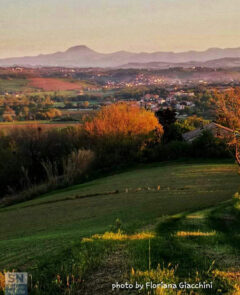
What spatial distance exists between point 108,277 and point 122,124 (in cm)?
4505

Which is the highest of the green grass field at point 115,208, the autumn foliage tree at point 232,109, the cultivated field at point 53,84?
the cultivated field at point 53,84

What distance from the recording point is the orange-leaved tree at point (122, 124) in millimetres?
50634

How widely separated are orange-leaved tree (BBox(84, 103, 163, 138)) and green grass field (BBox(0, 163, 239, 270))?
18.3 meters

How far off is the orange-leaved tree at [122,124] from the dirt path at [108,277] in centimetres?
4382

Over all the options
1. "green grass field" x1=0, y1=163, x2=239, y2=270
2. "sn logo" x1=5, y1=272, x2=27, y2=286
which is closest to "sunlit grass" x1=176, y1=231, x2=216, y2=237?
"green grass field" x1=0, y1=163, x2=239, y2=270

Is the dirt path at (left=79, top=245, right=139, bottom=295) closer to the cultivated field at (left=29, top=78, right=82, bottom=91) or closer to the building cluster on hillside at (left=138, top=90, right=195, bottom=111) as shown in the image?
the building cluster on hillside at (left=138, top=90, right=195, bottom=111)

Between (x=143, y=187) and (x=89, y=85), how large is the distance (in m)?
168

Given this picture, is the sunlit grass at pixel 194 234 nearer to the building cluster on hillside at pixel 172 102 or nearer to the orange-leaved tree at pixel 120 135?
the orange-leaved tree at pixel 120 135

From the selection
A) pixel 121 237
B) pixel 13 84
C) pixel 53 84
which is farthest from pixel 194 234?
pixel 13 84

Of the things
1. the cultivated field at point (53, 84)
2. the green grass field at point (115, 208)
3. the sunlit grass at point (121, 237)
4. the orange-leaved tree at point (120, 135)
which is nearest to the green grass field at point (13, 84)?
the cultivated field at point (53, 84)

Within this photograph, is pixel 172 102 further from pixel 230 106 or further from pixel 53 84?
pixel 230 106

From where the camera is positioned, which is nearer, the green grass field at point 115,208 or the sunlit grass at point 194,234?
the sunlit grass at point 194,234

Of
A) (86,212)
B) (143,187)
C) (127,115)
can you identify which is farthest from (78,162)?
(86,212)

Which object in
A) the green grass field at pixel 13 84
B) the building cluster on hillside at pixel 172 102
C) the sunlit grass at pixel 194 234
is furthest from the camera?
the green grass field at pixel 13 84
